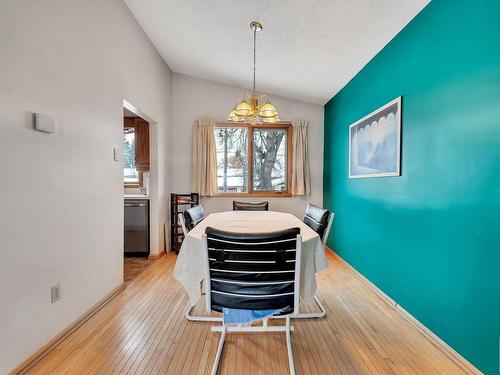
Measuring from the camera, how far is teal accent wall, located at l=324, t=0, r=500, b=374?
1527 mm

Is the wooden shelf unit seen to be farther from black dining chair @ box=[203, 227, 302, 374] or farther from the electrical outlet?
black dining chair @ box=[203, 227, 302, 374]

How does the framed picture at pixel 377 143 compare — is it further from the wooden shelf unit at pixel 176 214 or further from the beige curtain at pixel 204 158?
the wooden shelf unit at pixel 176 214

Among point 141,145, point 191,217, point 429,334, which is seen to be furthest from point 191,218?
point 141,145

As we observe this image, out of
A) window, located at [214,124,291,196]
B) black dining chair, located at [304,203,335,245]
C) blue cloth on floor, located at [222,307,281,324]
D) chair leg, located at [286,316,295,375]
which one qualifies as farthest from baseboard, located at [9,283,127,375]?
window, located at [214,124,291,196]

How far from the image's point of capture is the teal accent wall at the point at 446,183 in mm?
1527

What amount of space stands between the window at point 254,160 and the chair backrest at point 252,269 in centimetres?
331

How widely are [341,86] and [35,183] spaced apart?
145 inches

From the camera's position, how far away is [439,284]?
1.92m

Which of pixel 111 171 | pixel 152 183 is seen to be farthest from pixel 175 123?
pixel 111 171

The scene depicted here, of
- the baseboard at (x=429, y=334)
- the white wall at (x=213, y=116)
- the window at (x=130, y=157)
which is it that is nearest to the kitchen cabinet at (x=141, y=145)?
the window at (x=130, y=157)

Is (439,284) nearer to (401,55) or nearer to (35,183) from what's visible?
(401,55)

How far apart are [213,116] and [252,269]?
3717 millimetres

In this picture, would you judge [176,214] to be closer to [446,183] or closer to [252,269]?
[252,269]

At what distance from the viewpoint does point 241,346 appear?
6.07 feet
